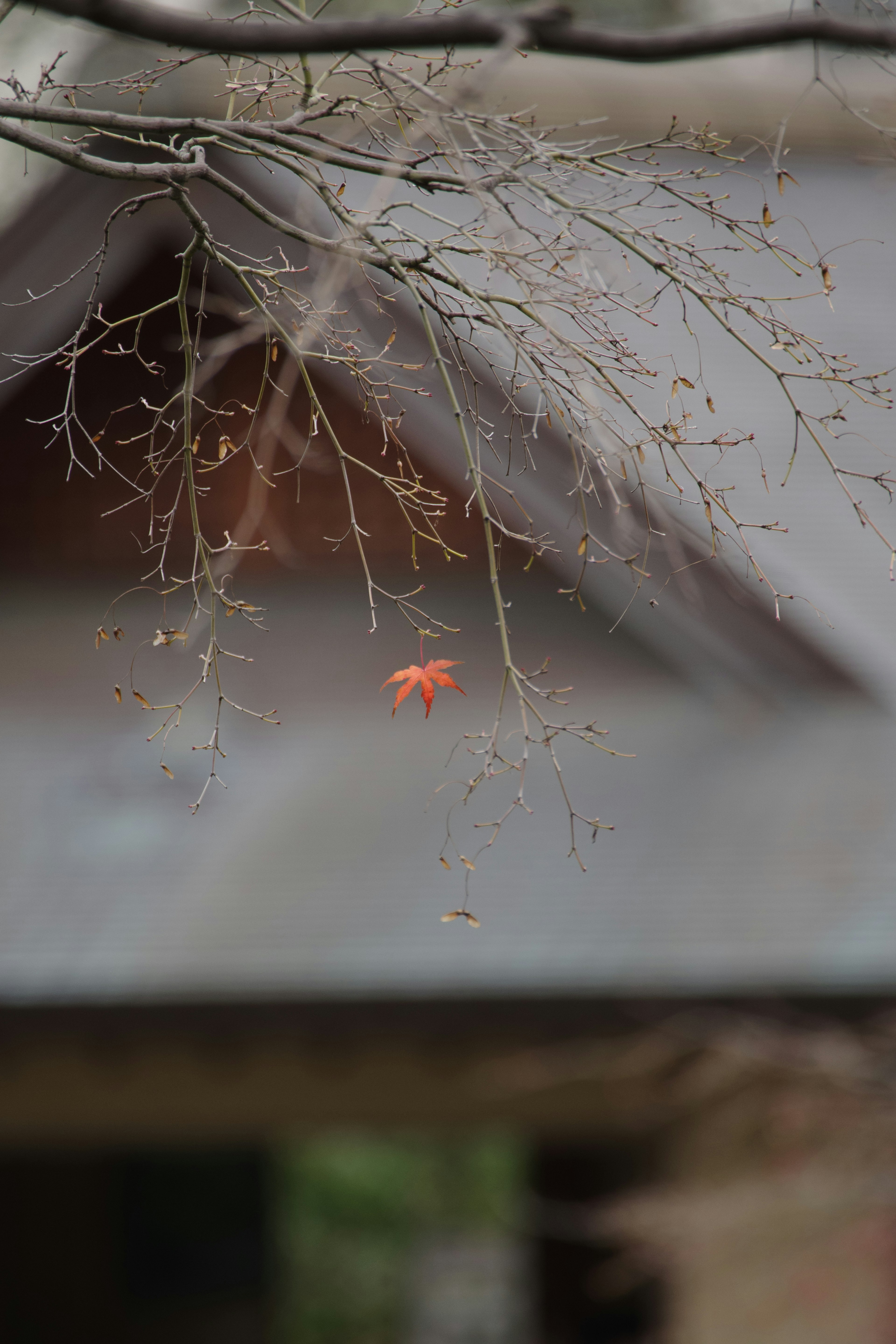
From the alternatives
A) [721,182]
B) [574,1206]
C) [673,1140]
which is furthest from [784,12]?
[721,182]

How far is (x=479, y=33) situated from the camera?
967 millimetres

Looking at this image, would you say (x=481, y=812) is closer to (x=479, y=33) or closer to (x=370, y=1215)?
(x=479, y=33)

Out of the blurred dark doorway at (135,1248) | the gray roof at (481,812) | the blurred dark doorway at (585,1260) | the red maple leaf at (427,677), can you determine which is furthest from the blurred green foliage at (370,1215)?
the red maple leaf at (427,677)

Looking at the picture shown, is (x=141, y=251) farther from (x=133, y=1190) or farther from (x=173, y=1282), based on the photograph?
(x=173, y=1282)

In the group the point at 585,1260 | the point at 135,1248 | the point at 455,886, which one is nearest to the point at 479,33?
the point at 455,886

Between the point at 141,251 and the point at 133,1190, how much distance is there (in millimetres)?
5896

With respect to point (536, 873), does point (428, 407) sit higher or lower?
higher

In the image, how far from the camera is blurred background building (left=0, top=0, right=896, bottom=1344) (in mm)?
3510

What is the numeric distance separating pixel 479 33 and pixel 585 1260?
21.3ft

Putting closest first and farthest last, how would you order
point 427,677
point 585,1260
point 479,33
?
point 479,33
point 427,677
point 585,1260

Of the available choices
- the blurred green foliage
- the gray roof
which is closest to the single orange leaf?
the gray roof

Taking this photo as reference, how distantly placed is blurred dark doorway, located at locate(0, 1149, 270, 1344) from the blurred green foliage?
2.32 meters

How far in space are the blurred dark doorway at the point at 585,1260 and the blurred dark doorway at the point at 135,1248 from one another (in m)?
2.23

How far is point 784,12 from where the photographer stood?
102cm
